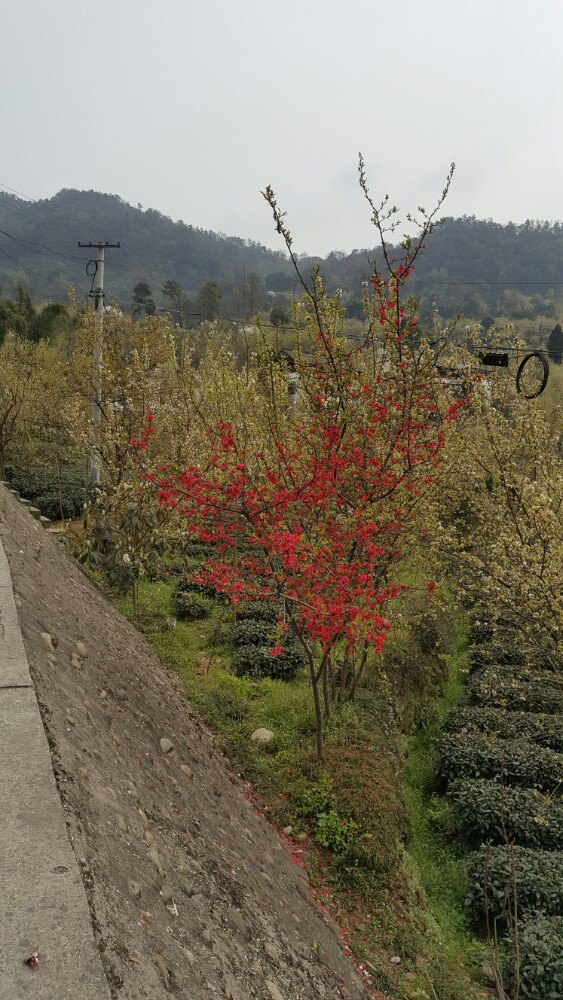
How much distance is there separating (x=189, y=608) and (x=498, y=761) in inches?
264

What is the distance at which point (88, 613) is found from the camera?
23.5ft

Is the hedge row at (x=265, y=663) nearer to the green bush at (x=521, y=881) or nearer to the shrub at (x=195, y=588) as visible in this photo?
the shrub at (x=195, y=588)

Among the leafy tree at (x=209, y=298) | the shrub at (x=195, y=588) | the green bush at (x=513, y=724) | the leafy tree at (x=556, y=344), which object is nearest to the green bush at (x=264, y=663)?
the green bush at (x=513, y=724)

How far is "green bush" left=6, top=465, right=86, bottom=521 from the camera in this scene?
63.8ft

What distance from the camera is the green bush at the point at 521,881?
21.0 ft

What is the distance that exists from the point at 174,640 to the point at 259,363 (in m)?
5.51

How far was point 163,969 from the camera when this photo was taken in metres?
2.74

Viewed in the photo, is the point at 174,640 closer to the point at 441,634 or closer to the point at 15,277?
the point at 441,634

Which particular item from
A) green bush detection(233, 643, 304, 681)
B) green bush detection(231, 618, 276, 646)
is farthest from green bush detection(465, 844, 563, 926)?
green bush detection(231, 618, 276, 646)

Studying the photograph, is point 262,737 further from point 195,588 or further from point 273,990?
point 195,588

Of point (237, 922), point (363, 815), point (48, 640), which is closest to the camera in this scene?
point (237, 922)

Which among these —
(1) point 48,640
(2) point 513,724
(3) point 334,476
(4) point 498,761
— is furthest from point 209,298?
(1) point 48,640

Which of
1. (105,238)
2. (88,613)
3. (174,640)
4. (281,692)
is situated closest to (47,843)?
(88,613)

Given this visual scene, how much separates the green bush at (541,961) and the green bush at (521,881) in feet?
1.06
